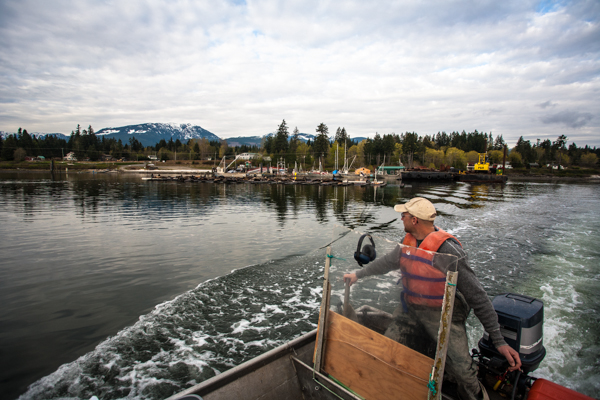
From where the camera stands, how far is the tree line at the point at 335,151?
433 feet

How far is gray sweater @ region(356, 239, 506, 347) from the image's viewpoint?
3135 millimetres

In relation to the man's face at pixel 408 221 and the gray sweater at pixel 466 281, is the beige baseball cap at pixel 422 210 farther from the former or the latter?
the gray sweater at pixel 466 281

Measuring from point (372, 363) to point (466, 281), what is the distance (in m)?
1.33

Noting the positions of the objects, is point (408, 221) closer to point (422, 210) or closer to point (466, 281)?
point (422, 210)

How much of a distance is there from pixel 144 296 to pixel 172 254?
4361mm

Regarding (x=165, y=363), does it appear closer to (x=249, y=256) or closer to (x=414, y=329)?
(x=414, y=329)

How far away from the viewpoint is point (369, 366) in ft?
10.8

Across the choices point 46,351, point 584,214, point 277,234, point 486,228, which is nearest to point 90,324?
point 46,351

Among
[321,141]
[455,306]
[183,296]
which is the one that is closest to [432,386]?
[455,306]

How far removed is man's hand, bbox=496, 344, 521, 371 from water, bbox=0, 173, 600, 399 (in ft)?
4.65

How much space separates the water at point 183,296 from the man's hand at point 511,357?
1.42m

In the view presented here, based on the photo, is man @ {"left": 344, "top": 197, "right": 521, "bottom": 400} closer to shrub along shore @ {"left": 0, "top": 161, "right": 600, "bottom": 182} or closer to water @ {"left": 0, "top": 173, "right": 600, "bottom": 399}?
water @ {"left": 0, "top": 173, "right": 600, "bottom": 399}

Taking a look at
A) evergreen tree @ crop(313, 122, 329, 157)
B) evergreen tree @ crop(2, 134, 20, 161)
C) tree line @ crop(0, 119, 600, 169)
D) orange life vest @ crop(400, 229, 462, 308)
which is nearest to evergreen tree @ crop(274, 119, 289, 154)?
tree line @ crop(0, 119, 600, 169)

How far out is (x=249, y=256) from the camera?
12805 mm
